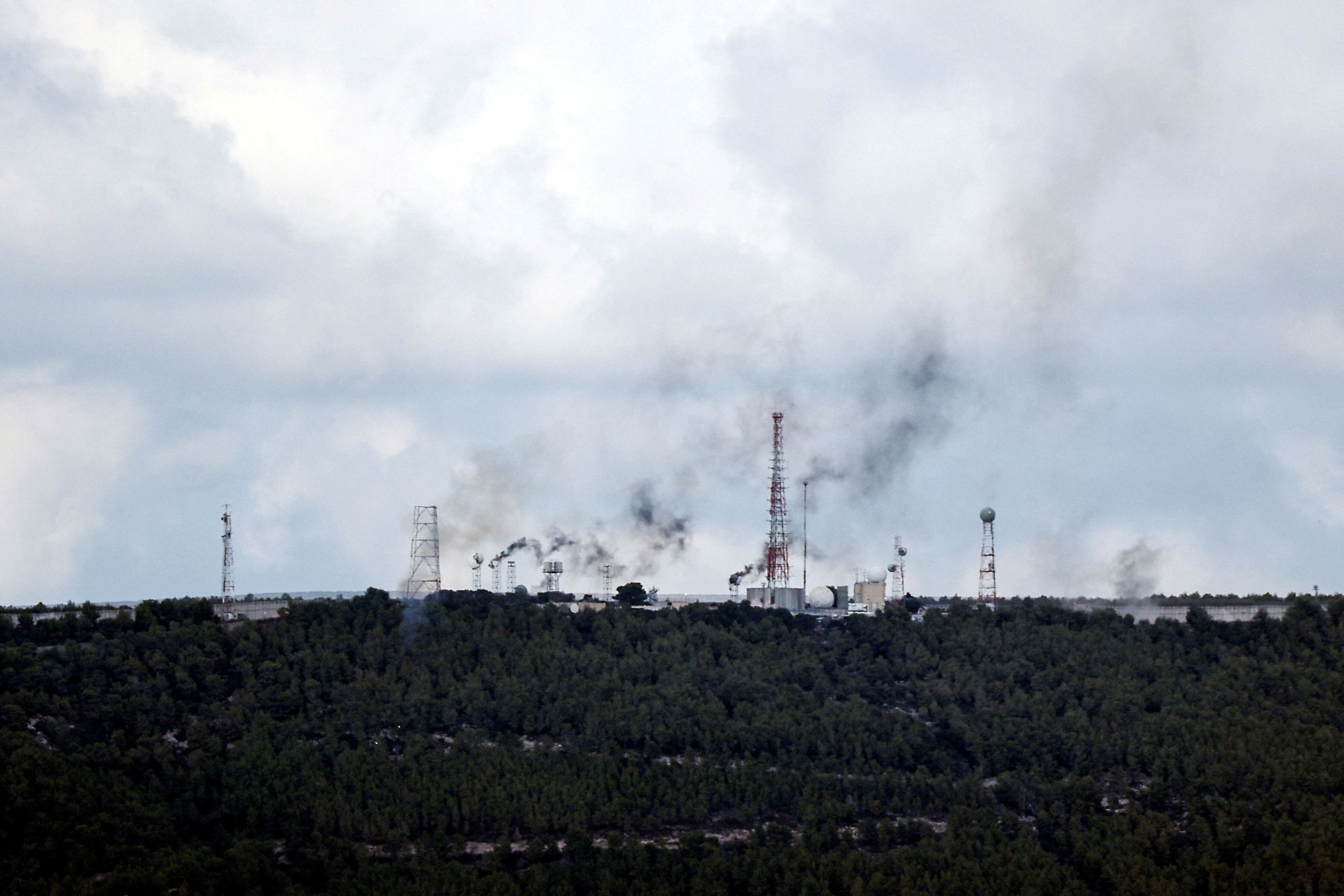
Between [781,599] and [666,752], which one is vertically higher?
[781,599]

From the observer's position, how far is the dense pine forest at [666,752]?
353 feet

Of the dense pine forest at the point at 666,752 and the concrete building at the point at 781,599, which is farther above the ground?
the concrete building at the point at 781,599

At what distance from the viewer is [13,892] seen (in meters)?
96.8

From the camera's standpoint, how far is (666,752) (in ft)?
415

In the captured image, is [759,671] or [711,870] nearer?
[711,870]

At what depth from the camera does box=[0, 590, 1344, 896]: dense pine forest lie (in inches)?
4240

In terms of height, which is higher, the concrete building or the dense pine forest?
the concrete building

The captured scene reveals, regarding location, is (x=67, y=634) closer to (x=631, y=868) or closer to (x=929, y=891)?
(x=631, y=868)

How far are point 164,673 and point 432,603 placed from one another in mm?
26898

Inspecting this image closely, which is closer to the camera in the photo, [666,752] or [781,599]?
[666,752]

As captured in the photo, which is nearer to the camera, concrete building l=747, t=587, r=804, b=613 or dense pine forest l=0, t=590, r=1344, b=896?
dense pine forest l=0, t=590, r=1344, b=896

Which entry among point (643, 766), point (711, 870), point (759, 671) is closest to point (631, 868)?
point (711, 870)

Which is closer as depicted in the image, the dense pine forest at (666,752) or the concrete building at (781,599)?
the dense pine forest at (666,752)

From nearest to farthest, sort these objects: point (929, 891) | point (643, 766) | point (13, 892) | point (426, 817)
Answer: point (13, 892) → point (929, 891) → point (426, 817) → point (643, 766)
